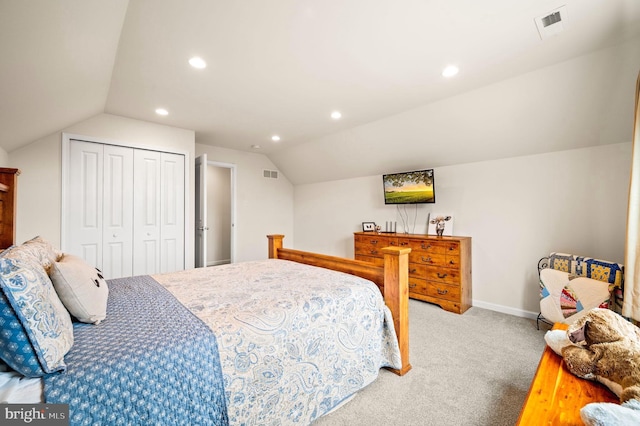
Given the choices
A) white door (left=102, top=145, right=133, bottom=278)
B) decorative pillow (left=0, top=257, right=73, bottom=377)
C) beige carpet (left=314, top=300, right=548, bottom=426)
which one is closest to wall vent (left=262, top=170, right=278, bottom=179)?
white door (left=102, top=145, right=133, bottom=278)

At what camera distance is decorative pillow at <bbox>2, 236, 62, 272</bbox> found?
1179mm

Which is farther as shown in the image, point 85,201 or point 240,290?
point 85,201

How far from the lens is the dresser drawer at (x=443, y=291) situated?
10.9 feet

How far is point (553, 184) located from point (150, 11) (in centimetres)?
408

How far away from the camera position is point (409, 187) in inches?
162

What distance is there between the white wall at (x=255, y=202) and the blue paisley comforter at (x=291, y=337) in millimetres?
3306

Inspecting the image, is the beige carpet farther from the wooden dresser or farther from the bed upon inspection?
the wooden dresser

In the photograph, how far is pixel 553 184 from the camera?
3.02 m

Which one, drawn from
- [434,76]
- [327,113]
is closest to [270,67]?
[327,113]

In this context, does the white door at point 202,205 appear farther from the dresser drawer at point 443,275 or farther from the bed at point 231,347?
the dresser drawer at point 443,275

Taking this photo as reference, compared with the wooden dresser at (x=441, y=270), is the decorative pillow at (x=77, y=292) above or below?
above

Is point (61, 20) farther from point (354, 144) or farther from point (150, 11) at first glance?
point (354, 144)

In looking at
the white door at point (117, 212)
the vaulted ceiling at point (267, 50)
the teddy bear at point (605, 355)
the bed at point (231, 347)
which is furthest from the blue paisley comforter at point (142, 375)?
the white door at point (117, 212)

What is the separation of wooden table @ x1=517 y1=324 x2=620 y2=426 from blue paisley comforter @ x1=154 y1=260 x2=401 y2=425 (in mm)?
888
